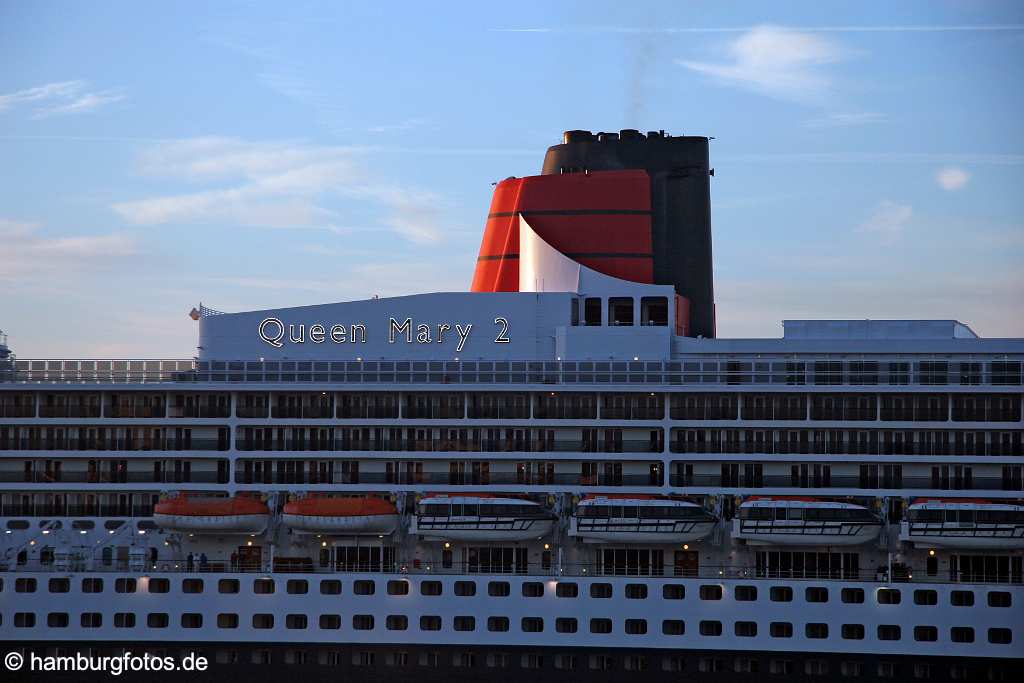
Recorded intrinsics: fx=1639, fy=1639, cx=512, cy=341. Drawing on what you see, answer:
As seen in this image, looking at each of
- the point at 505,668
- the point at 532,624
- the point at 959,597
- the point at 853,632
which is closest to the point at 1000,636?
the point at 959,597

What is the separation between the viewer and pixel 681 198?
64.8 meters

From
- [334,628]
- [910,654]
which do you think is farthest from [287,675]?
[910,654]

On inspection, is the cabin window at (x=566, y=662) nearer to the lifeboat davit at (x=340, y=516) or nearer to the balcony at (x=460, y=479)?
the balcony at (x=460, y=479)

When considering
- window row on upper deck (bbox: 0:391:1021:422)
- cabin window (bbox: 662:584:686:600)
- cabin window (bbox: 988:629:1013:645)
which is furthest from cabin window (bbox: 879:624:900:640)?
window row on upper deck (bbox: 0:391:1021:422)

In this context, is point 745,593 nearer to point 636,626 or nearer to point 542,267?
point 636,626

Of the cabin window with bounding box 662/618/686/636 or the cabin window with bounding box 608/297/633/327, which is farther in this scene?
the cabin window with bounding box 608/297/633/327

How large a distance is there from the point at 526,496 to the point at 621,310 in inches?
333

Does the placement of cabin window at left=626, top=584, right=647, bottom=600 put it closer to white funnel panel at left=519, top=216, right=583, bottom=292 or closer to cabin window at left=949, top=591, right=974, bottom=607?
cabin window at left=949, top=591, right=974, bottom=607

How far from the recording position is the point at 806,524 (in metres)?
52.9

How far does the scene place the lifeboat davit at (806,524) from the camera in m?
52.8

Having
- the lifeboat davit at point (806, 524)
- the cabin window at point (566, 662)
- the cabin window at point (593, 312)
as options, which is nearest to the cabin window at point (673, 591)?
the lifeboat davit at point (806, 524)

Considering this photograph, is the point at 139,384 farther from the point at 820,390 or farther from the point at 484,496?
the point at 820,390

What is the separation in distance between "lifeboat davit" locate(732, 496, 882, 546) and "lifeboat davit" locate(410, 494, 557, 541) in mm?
6656

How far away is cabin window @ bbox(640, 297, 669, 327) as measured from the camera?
5969 cm
